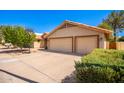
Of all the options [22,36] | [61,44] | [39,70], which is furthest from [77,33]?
[39,70]

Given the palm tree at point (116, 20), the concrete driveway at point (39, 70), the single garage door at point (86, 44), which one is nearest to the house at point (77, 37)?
the single garage door at point (86, 44)

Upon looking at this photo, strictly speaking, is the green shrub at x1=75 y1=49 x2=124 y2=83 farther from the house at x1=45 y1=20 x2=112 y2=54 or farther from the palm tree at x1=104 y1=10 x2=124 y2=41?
the palm tree at x1=104 y1=10 x2=124 y2=41

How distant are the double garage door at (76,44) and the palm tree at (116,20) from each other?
63.2ft

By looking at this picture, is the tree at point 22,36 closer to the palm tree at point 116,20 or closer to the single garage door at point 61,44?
the single garage door at point 61,44

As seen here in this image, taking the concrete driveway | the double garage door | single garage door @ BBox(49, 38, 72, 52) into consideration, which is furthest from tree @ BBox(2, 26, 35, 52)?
the concrete driveway

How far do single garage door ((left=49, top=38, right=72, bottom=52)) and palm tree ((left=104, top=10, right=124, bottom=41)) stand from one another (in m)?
19.0

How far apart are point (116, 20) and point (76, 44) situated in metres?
21.5

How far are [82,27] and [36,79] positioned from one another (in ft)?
36.0

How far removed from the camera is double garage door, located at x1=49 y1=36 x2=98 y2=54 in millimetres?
15058
